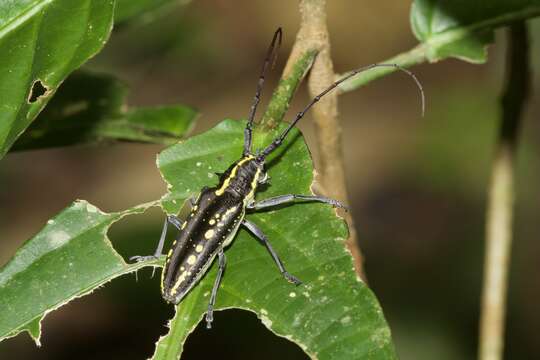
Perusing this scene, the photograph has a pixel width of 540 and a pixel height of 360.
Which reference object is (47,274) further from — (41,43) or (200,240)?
(200,240)

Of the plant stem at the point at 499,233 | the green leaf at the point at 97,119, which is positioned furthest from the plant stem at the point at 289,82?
the plant stem at the point at 499,233

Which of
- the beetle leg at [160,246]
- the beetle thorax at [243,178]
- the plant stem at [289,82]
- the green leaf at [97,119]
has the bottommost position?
the beetle leg at [160,246]

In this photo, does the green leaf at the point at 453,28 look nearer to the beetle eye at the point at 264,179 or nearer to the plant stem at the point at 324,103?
the plant stem at the point at 324,103

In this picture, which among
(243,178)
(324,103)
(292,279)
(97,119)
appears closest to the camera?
(292,279)

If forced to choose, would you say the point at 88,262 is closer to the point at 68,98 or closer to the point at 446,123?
the point at 68,98

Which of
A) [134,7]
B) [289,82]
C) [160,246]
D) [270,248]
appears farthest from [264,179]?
[134,7]
